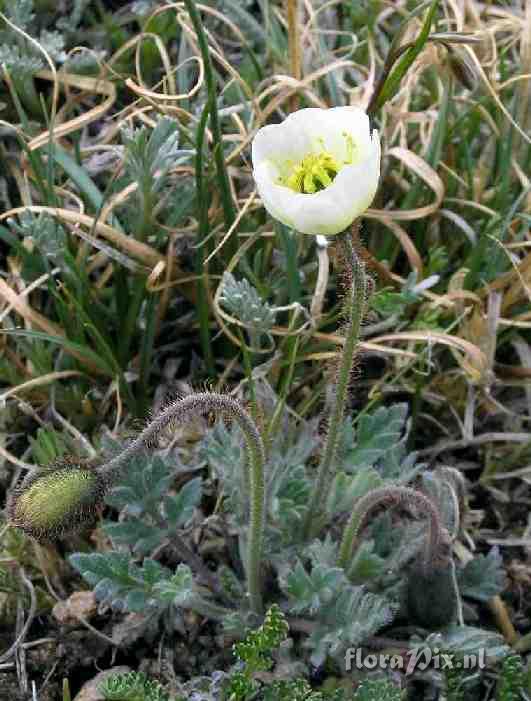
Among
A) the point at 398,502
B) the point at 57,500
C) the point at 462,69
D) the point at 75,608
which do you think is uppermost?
the point at 462,69

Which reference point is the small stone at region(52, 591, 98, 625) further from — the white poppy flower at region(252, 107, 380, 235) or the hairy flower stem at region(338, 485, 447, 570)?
the white poppy flower at region(252, 107, 380, 235)

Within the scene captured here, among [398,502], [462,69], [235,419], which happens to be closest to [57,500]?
[235,419]

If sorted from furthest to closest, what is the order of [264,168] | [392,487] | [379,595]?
[379,595], [392,487], [264,168]

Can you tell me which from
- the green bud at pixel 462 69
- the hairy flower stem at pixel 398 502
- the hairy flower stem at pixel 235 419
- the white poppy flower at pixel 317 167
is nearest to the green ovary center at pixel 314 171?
the white poppy flower at pixel 317 167

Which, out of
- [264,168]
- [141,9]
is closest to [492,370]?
[264,168]

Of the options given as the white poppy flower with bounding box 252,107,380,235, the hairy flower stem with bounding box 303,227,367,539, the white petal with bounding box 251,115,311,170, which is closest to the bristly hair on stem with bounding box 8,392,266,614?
the hairy flower stem with bounding box 303,227,367,539

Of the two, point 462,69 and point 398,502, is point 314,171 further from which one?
point 462,69

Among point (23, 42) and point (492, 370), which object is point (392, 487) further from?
point (23, 42)
